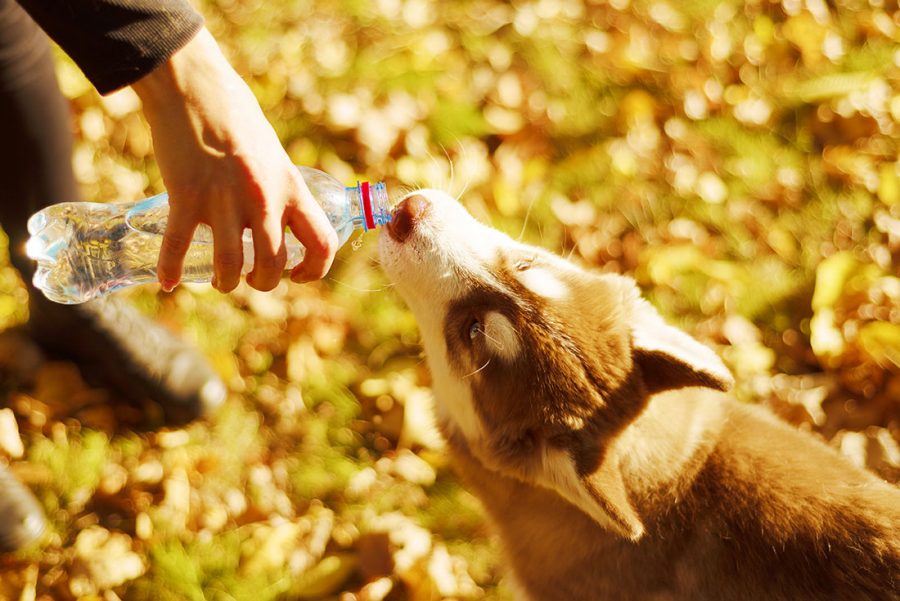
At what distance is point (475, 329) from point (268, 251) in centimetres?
84

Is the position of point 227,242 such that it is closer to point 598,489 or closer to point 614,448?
point 598,489

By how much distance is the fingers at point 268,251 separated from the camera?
5.88ft

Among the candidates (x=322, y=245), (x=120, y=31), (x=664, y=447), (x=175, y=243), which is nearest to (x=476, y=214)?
(x=664, y=447)

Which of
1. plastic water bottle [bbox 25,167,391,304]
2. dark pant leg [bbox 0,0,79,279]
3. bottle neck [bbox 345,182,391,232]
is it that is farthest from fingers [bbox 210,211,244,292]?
dark pant leg [bbox 0,0,79,279]

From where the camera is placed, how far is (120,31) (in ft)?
5.48

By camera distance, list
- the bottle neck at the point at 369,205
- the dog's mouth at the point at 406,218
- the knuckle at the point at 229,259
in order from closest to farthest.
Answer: the knuckle at the point at 229,259 < the bottle neck at the point at 369,205 < the dog's mouth at the point at 406,218

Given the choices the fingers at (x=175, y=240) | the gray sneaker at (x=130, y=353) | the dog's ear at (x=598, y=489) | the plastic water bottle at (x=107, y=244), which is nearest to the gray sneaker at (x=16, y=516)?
the gray sneaker at (x=130, y=353)

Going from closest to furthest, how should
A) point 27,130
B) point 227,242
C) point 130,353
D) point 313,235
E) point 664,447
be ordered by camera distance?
point 227,242, point 313,235, point 664,447, point 27,130, point 130,353

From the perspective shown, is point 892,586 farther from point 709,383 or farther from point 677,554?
point 709,383

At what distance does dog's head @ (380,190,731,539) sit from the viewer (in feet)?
7.48

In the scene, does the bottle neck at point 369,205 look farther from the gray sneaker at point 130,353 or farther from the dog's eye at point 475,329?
the gray sneaker at point 130,353

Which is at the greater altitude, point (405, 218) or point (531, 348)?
point (405, 218)

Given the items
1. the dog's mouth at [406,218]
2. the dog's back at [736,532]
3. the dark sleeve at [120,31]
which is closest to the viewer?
the dark sleeve at [120,31]

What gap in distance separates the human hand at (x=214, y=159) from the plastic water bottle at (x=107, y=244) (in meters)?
0.77
